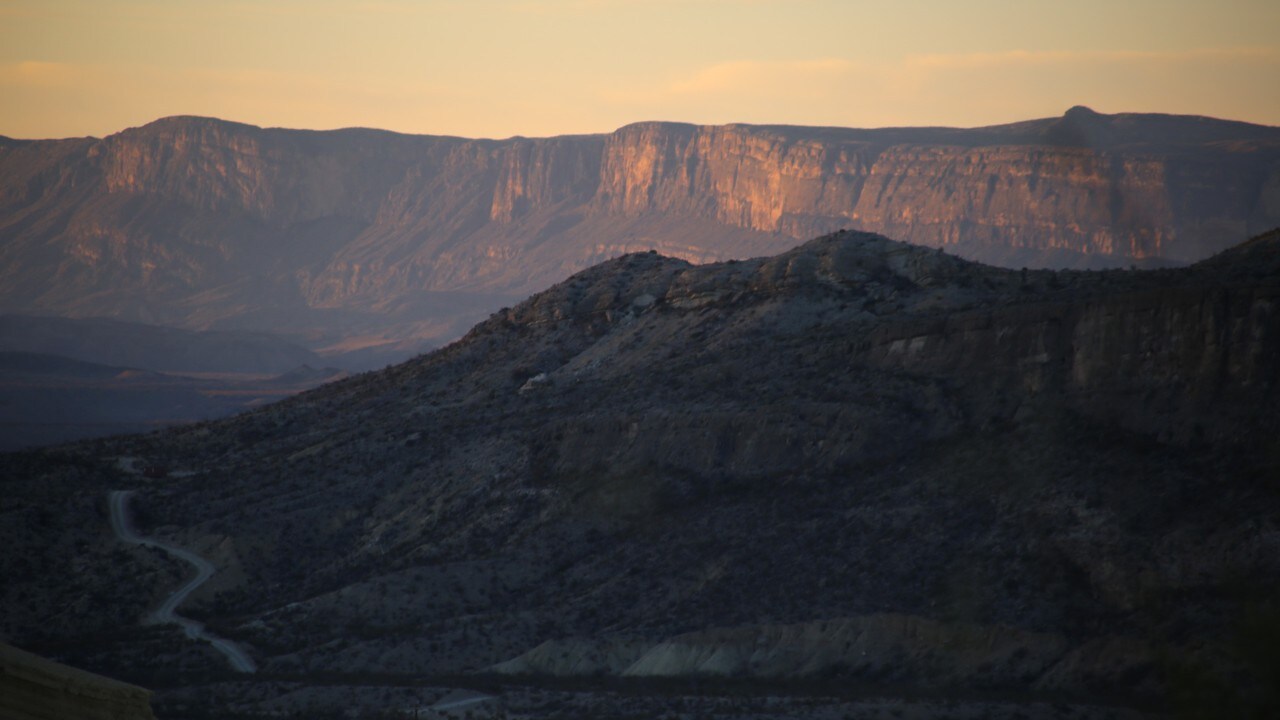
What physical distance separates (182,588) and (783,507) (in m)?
25.6

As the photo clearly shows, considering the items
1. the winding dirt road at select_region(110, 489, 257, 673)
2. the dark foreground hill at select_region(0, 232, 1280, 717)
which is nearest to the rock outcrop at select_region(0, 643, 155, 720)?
the dark foreground hill at select_region(0, 232, 1280, 717)

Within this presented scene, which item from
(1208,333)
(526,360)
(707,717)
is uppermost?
(1208,333)

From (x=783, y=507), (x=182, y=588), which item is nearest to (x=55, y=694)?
(x=783, y=507)

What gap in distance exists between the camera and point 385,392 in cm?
8819

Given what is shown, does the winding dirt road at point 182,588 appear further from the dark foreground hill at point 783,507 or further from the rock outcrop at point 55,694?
the rock outcrop at point 55,694

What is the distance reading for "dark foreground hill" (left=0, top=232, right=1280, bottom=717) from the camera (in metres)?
47.2

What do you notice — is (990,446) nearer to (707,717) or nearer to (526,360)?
(707,717)

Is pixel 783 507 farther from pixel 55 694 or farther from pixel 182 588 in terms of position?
pixel 55 694

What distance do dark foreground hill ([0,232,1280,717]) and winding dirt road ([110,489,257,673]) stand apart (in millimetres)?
695

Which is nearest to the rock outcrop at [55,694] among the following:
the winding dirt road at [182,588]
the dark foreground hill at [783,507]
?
the dark foreground hill at [783,507]

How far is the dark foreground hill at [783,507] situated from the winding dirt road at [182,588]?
69 cm

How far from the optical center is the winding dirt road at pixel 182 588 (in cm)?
5534

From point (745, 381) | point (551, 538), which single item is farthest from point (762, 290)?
point (551, 538)

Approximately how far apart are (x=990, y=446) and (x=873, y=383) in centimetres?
851
